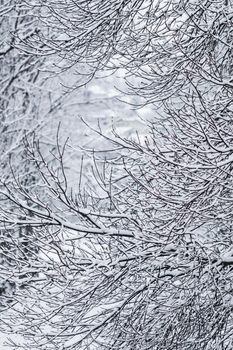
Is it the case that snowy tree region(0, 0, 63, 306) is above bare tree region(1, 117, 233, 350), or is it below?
above

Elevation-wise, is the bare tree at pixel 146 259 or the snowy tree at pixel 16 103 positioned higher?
the snowy tree at pixel 16 103

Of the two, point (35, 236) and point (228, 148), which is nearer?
point (228, 148)

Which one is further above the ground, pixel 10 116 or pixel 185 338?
pixel 10 116

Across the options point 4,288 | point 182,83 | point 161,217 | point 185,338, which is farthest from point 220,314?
point 4,288

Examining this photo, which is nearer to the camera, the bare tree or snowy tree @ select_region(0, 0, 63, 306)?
the bare tree

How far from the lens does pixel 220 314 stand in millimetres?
4551

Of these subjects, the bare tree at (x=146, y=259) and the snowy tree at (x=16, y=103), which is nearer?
the bare tree at (x=146, y=259)

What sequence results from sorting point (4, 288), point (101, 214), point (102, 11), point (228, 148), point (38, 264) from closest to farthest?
1. point (228, 148)
2. point (101, 214)
3. point (38, 264)
4. point (102, 11)
5. point (4, 288)

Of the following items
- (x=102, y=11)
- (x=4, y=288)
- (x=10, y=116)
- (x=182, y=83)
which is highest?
(x=10, y=116)

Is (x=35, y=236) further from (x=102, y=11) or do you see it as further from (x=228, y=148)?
(x=102, y=11)

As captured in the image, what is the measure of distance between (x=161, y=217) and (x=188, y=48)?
184 centimetres

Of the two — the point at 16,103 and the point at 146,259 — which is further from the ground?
the point at 16,103

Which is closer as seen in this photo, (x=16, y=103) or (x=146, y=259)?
(x=146, y=259)

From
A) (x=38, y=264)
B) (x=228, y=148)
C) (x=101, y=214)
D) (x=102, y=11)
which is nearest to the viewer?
(x=228, y=148)
